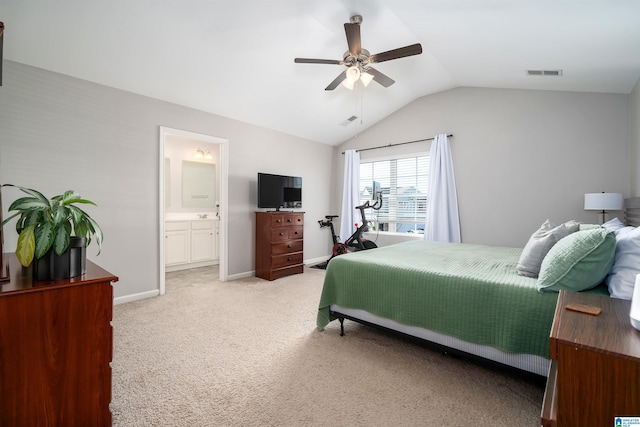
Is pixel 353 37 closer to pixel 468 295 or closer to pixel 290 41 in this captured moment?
pixel 290 41

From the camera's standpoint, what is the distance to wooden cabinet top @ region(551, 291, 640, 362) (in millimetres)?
805

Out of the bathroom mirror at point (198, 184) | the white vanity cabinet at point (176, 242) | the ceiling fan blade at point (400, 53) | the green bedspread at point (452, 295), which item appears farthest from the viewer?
the bathroom mirror at point (198, 184)

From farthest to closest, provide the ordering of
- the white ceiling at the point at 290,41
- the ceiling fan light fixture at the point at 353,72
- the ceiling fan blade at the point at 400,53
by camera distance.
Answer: the ceiling fan light fixture at the point at 353,72 < the ceiling fan blade at the point at 400,53 < the white ceiling at the point at 290,41

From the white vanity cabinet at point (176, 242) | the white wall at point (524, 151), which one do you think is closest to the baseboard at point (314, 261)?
the white vanity cabinet at point (176, 242)

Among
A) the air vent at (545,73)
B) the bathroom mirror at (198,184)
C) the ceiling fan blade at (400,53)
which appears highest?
the air vent at (545,73)

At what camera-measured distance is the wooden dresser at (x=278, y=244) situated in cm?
441

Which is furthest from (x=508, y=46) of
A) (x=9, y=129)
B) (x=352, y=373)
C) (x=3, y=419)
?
(x=9, y=129)

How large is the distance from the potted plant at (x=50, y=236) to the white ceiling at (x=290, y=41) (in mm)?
2027

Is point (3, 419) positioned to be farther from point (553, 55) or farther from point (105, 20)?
point (553, 55)

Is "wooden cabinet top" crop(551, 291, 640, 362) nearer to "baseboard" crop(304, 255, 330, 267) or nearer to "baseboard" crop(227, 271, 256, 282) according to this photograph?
"baseboard" crop(227, 271, 256, 282)

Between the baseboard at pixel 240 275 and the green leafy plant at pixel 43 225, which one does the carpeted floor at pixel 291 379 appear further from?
the baseboard at pixel 240 275

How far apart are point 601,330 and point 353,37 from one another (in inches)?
104

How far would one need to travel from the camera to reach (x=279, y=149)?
4.98 meters

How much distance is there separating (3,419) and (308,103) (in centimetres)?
423
